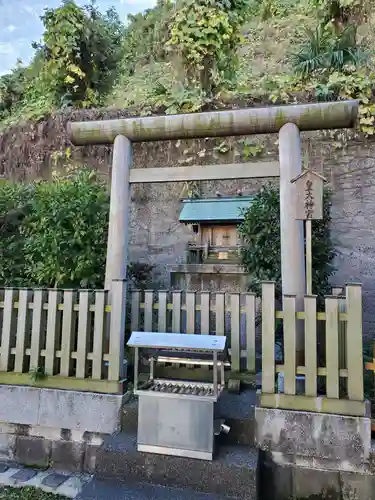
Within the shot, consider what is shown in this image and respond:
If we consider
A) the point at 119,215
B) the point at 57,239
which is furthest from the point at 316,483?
the point at 57,239

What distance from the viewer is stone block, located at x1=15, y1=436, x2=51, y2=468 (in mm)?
3418

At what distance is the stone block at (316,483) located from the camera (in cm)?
286

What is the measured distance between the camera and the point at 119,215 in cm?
404

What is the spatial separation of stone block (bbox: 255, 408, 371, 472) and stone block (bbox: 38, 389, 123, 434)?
1.39 m

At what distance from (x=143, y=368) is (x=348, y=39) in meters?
8.44

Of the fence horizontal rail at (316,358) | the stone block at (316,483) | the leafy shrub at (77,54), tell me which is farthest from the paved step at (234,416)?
the leafy shrub at (77,54)

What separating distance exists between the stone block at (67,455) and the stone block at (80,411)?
171 millimetres

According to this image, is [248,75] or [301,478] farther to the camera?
[248,75]

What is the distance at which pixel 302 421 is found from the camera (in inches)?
116

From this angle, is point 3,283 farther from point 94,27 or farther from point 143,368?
point 94,27

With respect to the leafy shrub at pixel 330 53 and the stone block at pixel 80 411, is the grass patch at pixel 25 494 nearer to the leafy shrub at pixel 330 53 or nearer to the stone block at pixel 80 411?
the stone block at pixel 80 411

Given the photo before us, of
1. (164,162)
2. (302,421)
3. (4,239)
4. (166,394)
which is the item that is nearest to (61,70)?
(164,162)

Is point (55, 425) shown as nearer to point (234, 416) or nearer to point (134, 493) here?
point (134, 493)

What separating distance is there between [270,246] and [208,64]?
6046mm
